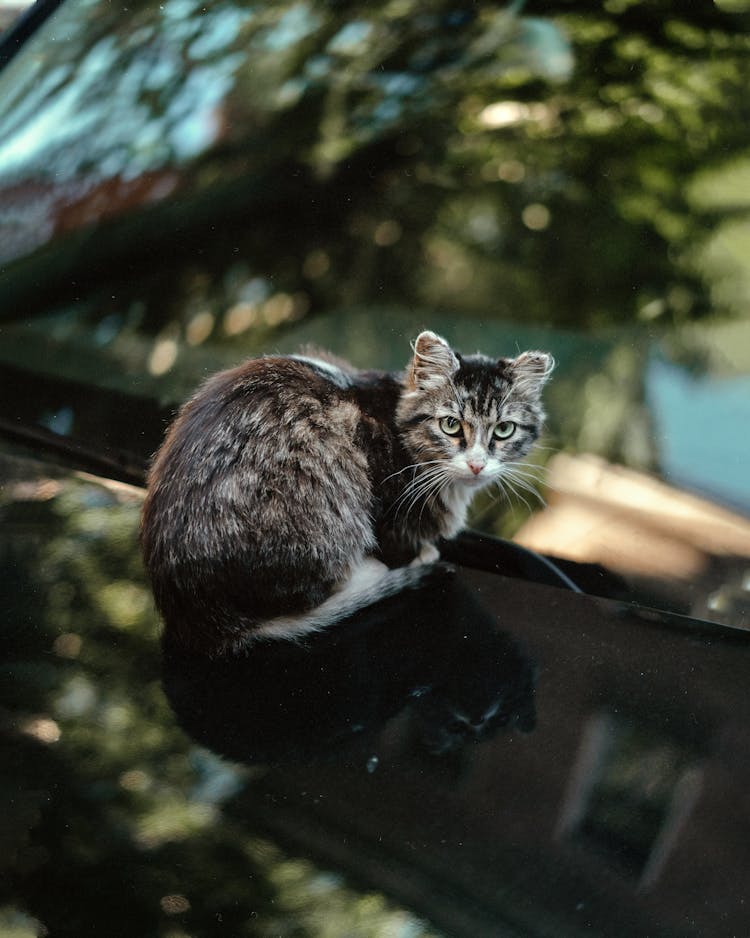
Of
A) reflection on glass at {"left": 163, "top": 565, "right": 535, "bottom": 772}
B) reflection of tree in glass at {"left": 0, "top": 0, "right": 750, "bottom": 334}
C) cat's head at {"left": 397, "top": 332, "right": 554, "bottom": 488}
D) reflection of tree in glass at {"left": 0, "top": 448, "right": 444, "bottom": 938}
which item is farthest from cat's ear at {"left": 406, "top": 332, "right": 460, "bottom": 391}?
reflection of tree in glass at {"left": 0, "top": 448, "right": 444, "bottom": 938}

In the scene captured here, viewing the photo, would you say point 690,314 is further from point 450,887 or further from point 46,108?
point 46,108

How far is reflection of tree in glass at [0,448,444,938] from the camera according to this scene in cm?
92

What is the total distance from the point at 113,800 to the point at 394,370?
3.18ft

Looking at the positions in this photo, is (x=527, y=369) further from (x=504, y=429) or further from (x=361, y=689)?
(x=361, y=689)

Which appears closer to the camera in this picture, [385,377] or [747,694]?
[747,694]

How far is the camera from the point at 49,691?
125cm

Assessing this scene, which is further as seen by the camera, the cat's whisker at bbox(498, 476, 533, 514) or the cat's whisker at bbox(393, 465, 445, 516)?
the cat's whisker at bbox(498, 476, 533, 514)

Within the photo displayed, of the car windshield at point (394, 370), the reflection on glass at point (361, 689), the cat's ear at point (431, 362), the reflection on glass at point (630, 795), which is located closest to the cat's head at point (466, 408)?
the cat's ear at point (431, 362)

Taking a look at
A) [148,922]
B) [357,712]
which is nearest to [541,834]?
[357,712]

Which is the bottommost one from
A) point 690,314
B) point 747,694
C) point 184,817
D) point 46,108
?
point 747,694

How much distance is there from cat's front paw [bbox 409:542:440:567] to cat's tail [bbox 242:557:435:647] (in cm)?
1

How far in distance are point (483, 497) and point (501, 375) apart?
29 cm

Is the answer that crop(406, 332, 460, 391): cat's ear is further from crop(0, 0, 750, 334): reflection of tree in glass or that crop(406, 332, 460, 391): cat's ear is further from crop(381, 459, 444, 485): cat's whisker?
crop(0, 0, 750, 334): reflection of tree in glass

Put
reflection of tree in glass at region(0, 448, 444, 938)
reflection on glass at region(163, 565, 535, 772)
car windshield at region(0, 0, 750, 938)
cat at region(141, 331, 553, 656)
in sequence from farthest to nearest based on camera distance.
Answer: cat at region(141, 331, 553, 656)
reflection on glass at region(163, 565, 535, 772)
car windshield at region(0, 0, 750, 938)
reflection of tree in glass at region(0, 448, 444, 938)
